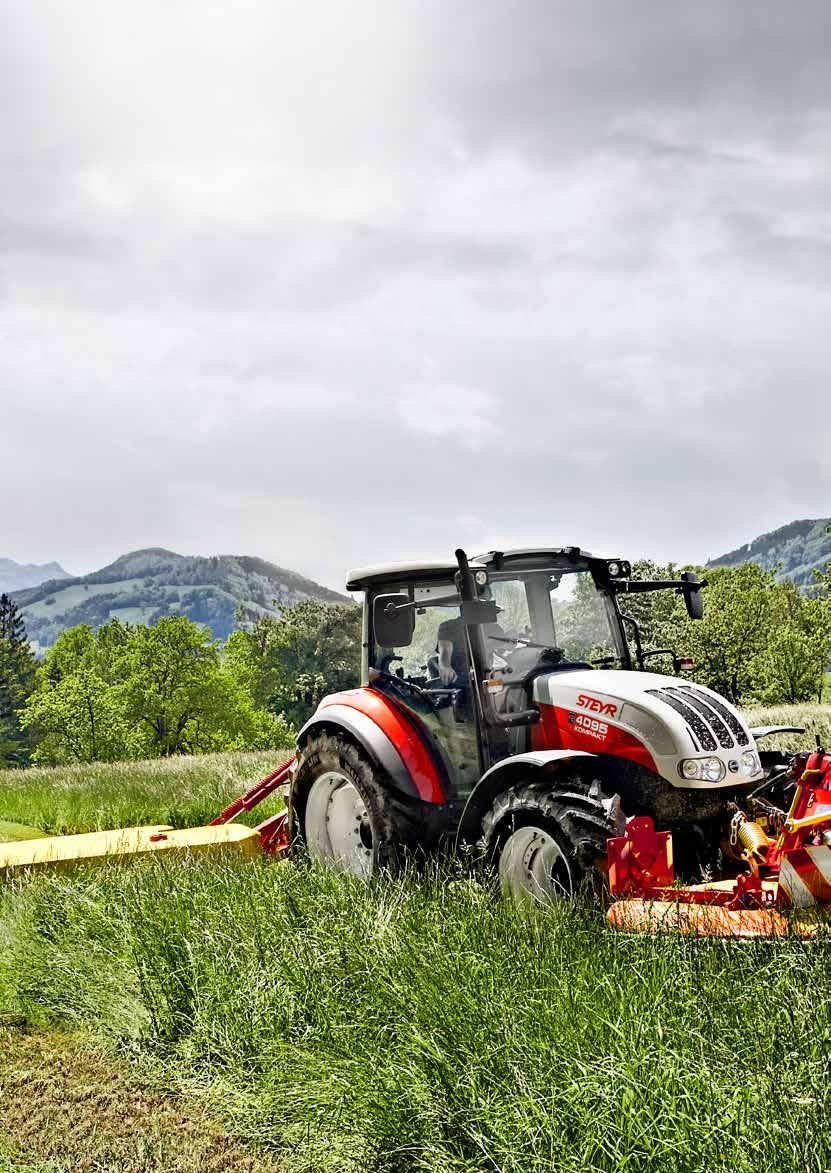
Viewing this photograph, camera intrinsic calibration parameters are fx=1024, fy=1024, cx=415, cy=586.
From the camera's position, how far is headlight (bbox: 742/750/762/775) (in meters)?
5.83

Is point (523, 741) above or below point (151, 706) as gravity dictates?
below

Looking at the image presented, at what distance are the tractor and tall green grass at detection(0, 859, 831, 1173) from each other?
49cm

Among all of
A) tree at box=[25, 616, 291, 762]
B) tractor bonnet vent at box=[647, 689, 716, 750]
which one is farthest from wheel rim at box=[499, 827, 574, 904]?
tree at box=[25, 616, 291, 762]

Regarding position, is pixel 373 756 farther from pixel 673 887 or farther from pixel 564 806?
pixel 673 887

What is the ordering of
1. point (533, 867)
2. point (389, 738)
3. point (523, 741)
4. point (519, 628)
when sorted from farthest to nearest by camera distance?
point (389, 738) → point (519, 628) → point (523, 741) → point (533, 867)

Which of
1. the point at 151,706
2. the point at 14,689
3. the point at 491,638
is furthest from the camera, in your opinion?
the point at 14,689

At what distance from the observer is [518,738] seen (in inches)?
249

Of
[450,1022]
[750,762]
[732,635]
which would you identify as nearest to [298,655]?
[732,635]

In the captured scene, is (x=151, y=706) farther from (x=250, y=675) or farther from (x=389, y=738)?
(x=389, y=738)

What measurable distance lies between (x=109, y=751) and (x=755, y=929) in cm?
4456

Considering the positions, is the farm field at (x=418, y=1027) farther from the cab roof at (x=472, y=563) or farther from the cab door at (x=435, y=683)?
the cab roof at (x=472, y=563)

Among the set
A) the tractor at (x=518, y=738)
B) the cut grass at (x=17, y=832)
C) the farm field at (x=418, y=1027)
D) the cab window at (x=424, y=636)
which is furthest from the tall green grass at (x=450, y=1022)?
the cut grass at (x=17, y=832)

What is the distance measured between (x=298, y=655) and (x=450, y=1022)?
2180 inches

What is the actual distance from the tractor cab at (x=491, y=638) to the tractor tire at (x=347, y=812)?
16.8 inches
